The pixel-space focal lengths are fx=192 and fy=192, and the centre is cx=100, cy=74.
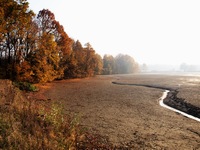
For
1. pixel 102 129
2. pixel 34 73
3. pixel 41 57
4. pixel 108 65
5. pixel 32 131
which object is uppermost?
pixel 108 65

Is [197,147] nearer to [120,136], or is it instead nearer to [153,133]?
[153,133]

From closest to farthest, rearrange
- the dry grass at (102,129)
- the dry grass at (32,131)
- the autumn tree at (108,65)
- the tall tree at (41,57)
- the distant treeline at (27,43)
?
the dry grass at (32,131) < the dry grass at (102,129) < the distant treeline at (27,43) < the tall tree at (41,57) < the autumn tree at (108,65)

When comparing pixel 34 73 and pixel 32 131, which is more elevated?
pixel 34 73

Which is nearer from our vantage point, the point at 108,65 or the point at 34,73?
the point at 34,73

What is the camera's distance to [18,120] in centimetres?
1237

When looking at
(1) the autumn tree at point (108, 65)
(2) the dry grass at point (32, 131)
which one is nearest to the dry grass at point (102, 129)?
(2) the dry grass at point (32, 131)

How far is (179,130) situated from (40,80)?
1274 inches

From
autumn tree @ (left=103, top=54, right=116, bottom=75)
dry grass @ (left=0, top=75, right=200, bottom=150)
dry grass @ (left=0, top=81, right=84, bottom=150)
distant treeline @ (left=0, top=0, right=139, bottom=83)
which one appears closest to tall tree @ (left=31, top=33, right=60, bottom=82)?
distant treeline @ (left=0, top=0, right=139, bottom=83)

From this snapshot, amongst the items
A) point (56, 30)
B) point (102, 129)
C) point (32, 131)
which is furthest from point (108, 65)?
point (32, 131)

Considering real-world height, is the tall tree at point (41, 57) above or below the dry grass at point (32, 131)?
above

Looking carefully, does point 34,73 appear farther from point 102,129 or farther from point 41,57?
point 102,129

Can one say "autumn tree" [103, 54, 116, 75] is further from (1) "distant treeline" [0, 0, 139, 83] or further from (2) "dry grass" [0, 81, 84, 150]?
(2) "dry grass" [0, 81, 84, 150]

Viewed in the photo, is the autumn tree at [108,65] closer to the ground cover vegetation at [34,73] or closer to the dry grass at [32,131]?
the ground cover vegetation at [34,73]

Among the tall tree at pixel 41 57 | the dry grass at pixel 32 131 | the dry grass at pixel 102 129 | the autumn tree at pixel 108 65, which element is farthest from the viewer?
the autumn tree at pixel 108 65
